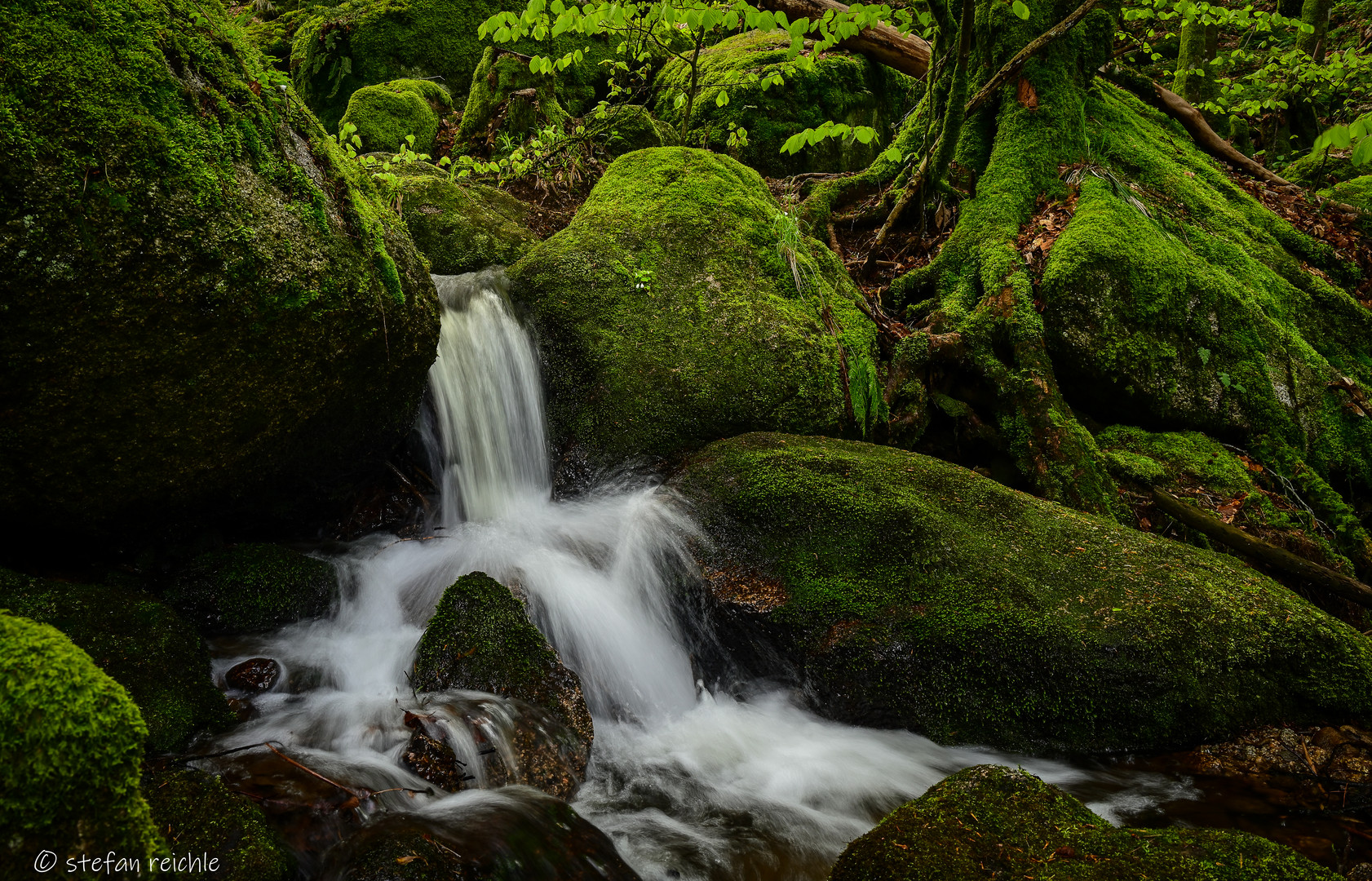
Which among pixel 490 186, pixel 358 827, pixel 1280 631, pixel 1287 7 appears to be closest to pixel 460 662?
pixel 358 827

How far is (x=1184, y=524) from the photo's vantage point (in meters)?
4.68

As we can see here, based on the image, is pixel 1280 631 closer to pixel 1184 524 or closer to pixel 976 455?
pixel 1184 524

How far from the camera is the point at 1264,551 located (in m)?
4.30

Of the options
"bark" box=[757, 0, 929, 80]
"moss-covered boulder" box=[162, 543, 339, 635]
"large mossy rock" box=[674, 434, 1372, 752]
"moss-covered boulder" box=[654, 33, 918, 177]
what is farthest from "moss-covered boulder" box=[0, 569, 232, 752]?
"bark" box=[757, 0, 929, 80]

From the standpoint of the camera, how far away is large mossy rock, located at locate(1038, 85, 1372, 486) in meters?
5.36

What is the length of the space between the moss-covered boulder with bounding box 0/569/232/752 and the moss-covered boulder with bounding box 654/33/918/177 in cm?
812

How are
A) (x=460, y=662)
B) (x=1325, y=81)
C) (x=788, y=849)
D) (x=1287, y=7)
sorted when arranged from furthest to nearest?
(x=1287, y=7) → (x=1325, y=81) → (x=460, y=662) → (x=788, y=849)

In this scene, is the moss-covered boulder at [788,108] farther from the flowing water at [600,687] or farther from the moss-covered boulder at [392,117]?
the flowing water at [600,687]

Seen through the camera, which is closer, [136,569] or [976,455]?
[136,569]

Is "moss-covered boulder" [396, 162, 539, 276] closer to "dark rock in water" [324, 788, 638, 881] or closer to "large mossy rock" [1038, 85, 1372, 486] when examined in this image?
"large mossy rock" [1038, 85, 1372, 486]

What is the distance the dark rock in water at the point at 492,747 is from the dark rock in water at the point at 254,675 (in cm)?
98

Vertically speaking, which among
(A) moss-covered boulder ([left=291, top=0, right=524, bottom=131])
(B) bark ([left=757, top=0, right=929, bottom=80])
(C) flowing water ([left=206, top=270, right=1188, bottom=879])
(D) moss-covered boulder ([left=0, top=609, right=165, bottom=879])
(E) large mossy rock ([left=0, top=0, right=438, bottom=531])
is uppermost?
(A) moss-covered boulder ([left=291, top=0, right=524, bottom=131])

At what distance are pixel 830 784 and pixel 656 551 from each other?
1593mm

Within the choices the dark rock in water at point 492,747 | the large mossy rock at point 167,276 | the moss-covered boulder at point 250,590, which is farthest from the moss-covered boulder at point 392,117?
the dark rock in water at point 492,747
